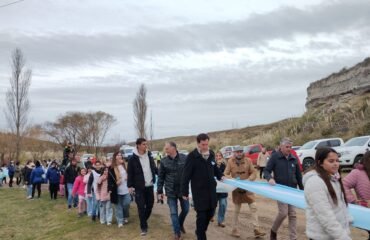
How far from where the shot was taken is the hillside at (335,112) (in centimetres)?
3531

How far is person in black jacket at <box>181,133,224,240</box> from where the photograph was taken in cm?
692

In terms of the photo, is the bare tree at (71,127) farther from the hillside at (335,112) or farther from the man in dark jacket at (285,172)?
the man in dark jacket at (285,172)

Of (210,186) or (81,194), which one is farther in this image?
(81,194)

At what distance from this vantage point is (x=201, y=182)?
22.9 ft

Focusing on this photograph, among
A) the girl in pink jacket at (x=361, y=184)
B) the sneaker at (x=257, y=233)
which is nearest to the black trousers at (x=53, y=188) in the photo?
the sneaker at (x=257, y=233)

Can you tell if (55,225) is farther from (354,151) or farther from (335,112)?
(335,112)

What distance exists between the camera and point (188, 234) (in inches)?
368

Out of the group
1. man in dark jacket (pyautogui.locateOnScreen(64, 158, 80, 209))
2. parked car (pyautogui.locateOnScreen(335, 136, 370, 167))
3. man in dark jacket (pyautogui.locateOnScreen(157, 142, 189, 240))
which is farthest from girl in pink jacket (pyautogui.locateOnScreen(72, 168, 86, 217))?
parked car (pyautogui.locateOnScreen(335, 136, 370, 167))

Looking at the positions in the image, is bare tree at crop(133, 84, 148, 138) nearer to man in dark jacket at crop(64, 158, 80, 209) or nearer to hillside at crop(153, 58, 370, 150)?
hillside at crop(153, 58, 370, 150)

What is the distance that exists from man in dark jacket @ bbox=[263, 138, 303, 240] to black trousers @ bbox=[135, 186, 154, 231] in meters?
2.72

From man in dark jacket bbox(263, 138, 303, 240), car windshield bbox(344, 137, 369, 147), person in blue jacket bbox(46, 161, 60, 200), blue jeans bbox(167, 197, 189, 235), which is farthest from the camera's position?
car windshield bbox(344, 137, 369, 147)

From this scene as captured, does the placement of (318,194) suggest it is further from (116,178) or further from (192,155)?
(116,178)

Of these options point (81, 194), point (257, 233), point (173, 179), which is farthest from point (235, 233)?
point (81, 194)

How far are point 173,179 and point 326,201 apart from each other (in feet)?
16.1
